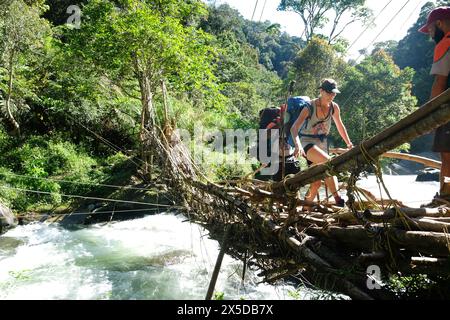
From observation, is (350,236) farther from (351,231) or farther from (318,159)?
(318,159)

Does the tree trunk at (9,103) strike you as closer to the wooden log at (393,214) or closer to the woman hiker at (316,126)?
the woman hiker at (316,126)

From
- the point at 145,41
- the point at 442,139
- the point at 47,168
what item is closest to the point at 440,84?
the point at 442,139

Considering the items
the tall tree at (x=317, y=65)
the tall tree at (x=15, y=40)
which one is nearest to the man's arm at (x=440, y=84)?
the tall tree at (x=15, y=40)

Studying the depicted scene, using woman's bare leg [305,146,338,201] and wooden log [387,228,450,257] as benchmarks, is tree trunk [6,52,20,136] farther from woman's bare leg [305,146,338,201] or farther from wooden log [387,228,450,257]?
wooden log [387,228,450,257]

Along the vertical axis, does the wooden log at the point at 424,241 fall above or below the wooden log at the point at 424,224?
below

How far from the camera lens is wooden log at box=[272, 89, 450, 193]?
4.48 ft

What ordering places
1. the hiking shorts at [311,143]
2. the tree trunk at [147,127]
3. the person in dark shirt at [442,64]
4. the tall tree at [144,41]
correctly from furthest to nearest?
the tall tree at [144,41]
the tree trunk at [147,127]
the hiking shorts at [311,143]
the person in dark shirt at [442,64]

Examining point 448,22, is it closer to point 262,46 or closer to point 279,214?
point 279,214

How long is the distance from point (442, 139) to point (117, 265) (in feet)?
16.6

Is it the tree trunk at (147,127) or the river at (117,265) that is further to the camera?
the river at (117,265)

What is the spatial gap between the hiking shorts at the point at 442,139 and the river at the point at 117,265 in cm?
203

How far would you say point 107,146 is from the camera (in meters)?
11.6

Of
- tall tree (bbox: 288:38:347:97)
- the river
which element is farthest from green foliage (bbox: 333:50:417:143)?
the river

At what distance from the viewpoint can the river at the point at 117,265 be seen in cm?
463
